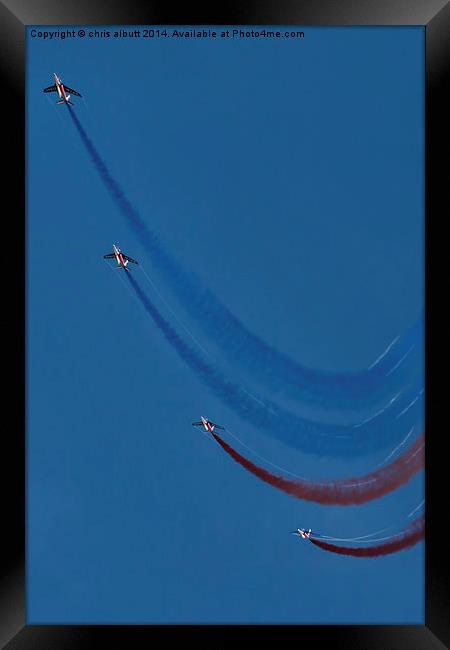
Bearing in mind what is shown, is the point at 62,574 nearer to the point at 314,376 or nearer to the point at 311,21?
the point at 314,376

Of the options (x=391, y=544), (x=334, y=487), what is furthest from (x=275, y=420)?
(x=391, y=544)

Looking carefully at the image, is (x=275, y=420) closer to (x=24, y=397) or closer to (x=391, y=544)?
(x=391, y=544)

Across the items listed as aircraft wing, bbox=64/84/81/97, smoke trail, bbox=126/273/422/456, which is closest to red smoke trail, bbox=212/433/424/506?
smoke trail, bbox=126/273/422/456

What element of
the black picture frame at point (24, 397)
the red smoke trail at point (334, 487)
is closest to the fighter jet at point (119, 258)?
the black picture frame at point (24, 397)

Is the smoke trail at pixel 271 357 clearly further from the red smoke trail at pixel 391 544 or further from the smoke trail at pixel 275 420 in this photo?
the red smoke trail at pixel 391 544

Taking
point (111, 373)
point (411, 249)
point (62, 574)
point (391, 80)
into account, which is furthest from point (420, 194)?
point (62, 574)

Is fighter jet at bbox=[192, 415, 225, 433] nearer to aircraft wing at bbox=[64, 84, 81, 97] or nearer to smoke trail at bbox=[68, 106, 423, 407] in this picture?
smoke trail at bbox=[68, 106, 423, 407]

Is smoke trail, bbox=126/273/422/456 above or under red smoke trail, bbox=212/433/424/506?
above
